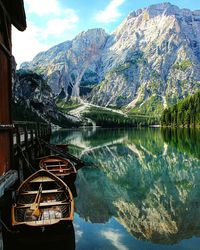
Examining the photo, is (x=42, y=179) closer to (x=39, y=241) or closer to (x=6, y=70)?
(x=39, y=241)

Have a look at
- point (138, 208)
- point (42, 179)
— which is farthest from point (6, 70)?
point (138, 208)

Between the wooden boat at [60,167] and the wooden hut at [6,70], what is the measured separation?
1288 centimetres

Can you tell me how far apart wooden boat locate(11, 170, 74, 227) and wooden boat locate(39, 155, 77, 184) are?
7227mm

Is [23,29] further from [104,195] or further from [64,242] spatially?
[104,195]

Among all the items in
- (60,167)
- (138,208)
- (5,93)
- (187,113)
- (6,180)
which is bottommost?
(138,208)

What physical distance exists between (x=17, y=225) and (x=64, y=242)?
Result: 3.21 meters

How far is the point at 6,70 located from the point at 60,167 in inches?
684

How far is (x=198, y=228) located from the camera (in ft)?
67.0

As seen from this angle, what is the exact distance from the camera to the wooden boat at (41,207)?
623 inches

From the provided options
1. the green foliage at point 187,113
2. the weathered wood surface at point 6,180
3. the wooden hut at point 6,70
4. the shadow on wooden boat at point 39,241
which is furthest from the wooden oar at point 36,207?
the green foliage at point 187,113

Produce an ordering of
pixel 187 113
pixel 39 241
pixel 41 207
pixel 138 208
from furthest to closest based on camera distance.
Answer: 1. pixel 187 113
2. pixel 138 208
3. pixel 41 207
4. pixel 39 241

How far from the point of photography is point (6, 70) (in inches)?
650

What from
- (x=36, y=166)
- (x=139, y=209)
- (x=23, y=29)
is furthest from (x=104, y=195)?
(x=23, y=29)

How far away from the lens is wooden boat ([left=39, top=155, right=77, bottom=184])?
97.6ft
